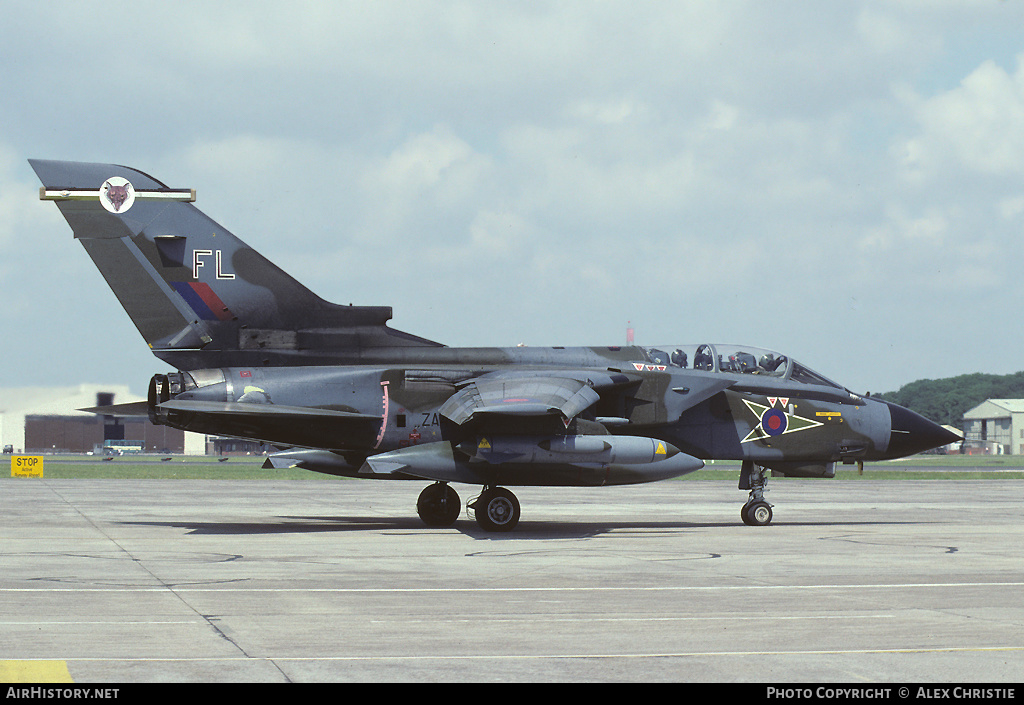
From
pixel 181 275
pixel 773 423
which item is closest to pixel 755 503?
pixel 773 423

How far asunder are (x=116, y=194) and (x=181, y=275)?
1.87 metres

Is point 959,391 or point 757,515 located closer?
point 757,515

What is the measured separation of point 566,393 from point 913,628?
963 centimetres

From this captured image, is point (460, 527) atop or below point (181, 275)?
below

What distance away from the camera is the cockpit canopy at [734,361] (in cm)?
Result: 2055

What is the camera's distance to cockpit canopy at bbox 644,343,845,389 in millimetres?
20547

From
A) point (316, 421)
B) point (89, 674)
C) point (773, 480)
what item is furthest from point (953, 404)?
point (89, 674)

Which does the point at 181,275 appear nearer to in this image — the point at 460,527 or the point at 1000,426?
the point at 460,527

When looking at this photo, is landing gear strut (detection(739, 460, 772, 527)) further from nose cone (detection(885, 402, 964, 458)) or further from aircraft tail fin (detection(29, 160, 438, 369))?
aircraft tail fin (detection(29, 160, 438, 369))

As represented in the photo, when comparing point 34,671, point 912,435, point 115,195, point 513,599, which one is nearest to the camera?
point 34,671

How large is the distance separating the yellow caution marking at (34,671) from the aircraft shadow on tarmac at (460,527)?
10.9 meters

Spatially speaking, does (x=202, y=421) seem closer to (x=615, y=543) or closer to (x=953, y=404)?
(x=615, y=543)

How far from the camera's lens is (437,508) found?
20.6m
